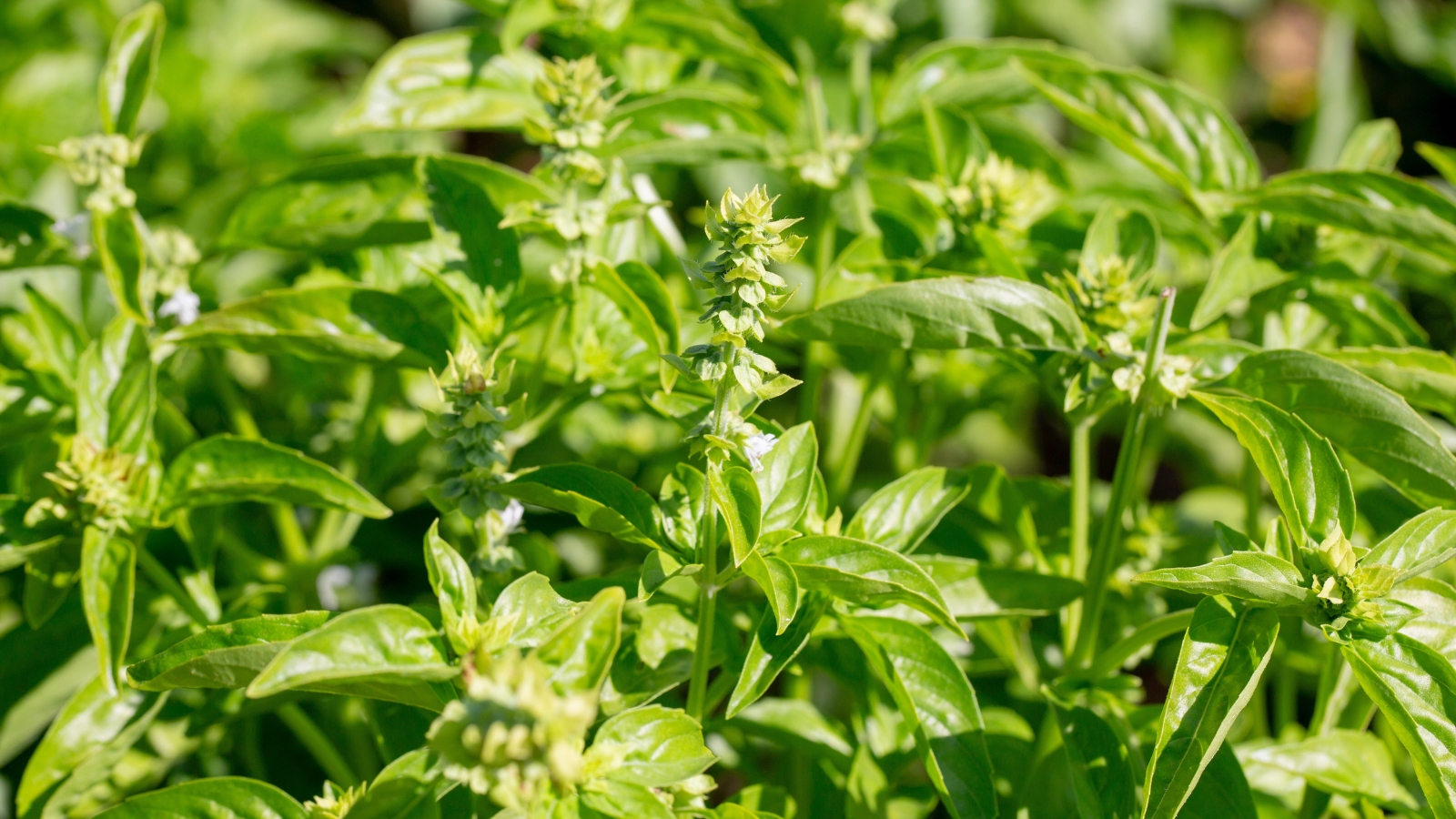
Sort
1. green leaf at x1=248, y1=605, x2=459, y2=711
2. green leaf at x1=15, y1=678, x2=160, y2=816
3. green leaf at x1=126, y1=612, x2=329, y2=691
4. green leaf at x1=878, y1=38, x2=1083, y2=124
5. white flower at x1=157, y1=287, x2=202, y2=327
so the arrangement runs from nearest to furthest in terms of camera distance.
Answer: green leaf at x1=248, y1=605, x2=459, y2=711 < green leaf at x1=126, y1=612, x2=329, y2=691 < green leaf at x1=15, y1=678, x2=160, y2=816 < white flower at x1=157, y1=287, x2=202, y2=327 < green leaf at x1=878, y1=38, x2=1083, y2=124

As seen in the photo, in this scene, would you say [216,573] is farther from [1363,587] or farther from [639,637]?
[1363,587]

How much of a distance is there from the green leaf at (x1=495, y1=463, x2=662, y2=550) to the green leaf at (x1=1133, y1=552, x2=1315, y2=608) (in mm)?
480

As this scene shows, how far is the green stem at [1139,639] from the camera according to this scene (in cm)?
125

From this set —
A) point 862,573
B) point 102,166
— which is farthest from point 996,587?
point 102,166

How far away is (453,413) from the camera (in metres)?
1.19

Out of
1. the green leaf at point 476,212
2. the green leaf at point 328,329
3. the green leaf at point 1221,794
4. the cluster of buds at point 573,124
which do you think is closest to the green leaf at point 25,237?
the green leaf at point 328,329

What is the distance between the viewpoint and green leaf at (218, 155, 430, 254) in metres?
1.56

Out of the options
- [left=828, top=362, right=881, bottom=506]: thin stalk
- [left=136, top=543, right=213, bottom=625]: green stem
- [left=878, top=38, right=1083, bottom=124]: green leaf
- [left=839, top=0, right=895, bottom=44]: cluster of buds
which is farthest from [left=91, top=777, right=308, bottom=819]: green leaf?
[left=839, top=0, right=895, bottom=44]: cluster of buds

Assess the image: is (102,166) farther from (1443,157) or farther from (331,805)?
(1443,157)

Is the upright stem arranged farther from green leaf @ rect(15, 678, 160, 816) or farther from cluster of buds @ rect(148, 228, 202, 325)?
cluster of buds @ rect(148, 228, 202, 325)

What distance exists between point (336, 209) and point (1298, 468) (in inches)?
49.9

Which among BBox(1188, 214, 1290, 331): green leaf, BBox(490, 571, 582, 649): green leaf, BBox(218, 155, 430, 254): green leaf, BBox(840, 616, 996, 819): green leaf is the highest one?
BBox(218, 155, 430, 254): green leaf

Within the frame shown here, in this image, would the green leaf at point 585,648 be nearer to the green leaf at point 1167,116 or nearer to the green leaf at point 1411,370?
the green leaf at point 1411,370

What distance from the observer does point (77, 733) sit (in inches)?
54.6
